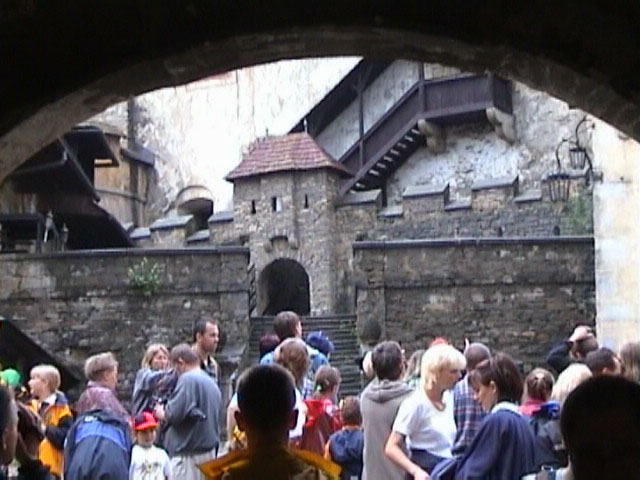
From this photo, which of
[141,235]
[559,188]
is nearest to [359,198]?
[559,188]

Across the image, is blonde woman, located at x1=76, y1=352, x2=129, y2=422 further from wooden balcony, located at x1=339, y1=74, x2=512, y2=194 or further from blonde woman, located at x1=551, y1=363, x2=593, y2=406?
wooden balcony, located at x1=339, y1=74, x2=512, y2=194

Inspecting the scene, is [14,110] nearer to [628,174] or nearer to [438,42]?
[438,42]

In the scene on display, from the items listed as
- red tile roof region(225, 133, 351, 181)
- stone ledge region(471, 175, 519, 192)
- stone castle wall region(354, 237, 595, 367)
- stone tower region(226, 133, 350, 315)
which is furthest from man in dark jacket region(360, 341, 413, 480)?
red tile roof region(225, 133, 351, 181)

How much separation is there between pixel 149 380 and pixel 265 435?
14.2 feet

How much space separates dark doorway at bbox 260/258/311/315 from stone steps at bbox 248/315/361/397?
5.54 meters

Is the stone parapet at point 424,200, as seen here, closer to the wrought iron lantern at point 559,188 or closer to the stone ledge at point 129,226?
the wrought iron lantern at point 559,188

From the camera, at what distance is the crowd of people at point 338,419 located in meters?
2.22

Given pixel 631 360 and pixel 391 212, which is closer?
pixel 631 360

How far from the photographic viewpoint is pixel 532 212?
2186 centimetres

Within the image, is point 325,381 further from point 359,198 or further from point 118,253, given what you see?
point 359,198

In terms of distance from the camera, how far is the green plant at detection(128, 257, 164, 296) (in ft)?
60.6

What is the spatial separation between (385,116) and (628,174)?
46.1 ft

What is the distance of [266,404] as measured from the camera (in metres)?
2.67

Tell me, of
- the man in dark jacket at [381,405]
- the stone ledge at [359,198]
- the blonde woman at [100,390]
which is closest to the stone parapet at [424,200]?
the stone ledge at [359,198]
